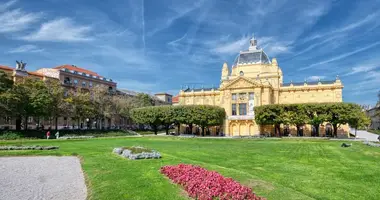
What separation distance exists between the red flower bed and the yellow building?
5889cm

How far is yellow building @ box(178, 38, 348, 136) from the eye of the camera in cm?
7012

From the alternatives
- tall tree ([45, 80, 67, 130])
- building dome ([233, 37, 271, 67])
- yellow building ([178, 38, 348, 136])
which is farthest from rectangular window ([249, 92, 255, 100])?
tall tree ([45, 80, 67, 130])

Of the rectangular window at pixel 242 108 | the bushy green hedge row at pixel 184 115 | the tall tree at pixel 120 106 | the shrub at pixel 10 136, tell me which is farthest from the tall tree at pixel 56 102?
the rectangular window at pixel 242 108

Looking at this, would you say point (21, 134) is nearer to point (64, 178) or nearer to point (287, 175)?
point (64, 178)

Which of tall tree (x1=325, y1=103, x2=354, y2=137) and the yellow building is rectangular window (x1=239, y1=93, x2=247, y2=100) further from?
tall tree (x1=325, y1=103, x2=354, y2=137)

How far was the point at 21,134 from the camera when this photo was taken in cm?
4994

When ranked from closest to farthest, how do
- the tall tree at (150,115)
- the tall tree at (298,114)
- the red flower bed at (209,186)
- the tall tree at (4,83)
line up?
the red flower bed at (209,186) → the tall tree at (4,83) → the tall tree at (298,114) → the tall tree at (150,115)

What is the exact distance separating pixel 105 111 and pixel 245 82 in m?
36.4

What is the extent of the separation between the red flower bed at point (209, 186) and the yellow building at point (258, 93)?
5889cm

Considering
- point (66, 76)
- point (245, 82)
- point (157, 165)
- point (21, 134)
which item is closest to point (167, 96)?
point (66, 76)

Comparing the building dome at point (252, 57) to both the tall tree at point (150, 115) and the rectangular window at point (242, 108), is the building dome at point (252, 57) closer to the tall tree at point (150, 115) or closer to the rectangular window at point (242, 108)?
the rectangular window at point (242, 108)

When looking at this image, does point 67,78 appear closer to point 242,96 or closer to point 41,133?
point 41,133

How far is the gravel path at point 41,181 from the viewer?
36.7ft

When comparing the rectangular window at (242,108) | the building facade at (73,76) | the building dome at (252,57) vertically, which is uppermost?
the building dome at (252,57)
